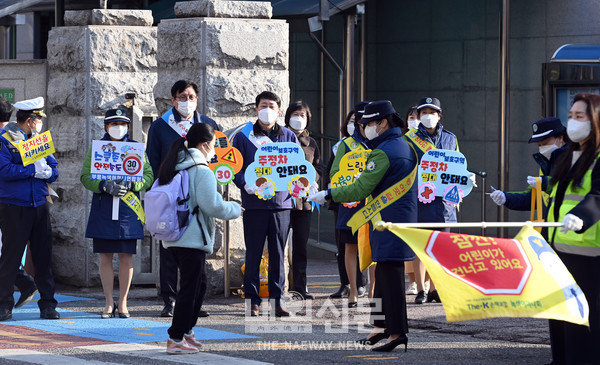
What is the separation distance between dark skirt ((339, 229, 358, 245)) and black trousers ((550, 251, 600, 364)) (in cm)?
405

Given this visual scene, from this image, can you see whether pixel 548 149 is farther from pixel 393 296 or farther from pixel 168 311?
pixel 168 311

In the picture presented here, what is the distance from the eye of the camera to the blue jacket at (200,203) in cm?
820

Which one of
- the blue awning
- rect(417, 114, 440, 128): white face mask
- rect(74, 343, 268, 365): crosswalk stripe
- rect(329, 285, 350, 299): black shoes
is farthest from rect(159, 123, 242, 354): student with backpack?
the blue awning

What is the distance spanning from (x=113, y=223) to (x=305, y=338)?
2.28 metres

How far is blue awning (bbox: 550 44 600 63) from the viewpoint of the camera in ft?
44.3

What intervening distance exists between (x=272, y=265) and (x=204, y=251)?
210 centimetres

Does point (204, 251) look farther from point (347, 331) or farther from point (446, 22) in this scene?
point (446, 22)

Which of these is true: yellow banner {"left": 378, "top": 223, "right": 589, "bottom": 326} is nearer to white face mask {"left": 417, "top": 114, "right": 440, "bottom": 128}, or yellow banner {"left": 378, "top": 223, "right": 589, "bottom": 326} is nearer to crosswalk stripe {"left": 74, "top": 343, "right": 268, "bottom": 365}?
crosswalk stripe {"left": 74, "top": 343, "right": 268, "bottom": 365}

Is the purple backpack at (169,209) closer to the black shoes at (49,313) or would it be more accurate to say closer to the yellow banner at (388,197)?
the yellow banner at (388,197)

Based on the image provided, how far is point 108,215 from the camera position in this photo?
406 inches

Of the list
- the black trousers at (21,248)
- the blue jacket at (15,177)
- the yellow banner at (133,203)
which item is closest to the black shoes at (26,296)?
the black trousers at (21,248)

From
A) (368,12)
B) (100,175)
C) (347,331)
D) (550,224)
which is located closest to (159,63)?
(100,175)

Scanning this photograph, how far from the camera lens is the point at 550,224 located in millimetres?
7031

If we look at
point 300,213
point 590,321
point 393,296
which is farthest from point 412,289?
point 590,321
